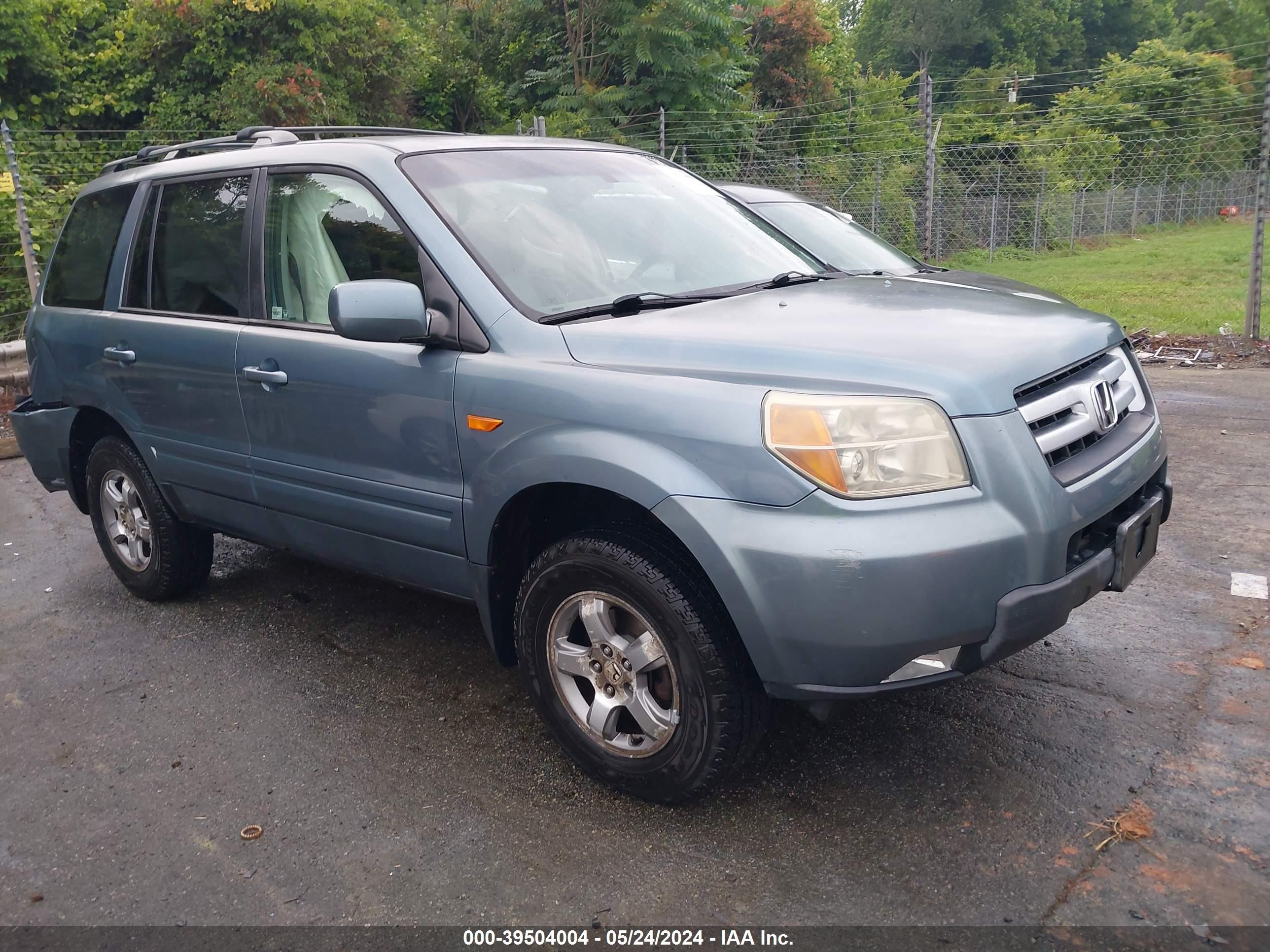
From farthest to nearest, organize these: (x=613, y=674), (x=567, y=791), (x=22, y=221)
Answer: (x=22, y=221), (x=567, y=791), (x=613, y=674)

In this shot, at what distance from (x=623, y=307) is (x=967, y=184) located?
997 inches

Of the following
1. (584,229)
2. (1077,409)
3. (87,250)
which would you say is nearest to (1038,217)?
(87,250)

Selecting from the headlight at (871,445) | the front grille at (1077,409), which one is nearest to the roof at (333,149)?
the headlight at (871,445)

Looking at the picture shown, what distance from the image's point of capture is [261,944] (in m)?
2.53

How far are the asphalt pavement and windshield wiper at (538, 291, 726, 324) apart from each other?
134cm

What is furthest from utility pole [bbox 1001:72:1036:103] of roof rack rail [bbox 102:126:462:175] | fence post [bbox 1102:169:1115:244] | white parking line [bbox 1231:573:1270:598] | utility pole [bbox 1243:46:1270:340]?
roof rack rail [bbox 102:126:462:175]

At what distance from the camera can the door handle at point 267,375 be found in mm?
3686

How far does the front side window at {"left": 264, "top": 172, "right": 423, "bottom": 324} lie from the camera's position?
349 cm

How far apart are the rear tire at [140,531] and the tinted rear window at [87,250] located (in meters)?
0.66

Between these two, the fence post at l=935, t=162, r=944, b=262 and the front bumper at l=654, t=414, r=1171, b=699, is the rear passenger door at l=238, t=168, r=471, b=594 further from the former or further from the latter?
the fence post at l=935, t=162, r=944, b=262

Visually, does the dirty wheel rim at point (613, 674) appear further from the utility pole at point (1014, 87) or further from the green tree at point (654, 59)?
the utility pole at point (1014, 87)

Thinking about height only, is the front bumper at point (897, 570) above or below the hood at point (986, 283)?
below

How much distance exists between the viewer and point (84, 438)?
4949 mm

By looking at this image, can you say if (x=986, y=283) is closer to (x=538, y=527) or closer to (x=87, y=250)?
(x=538, y=527)
